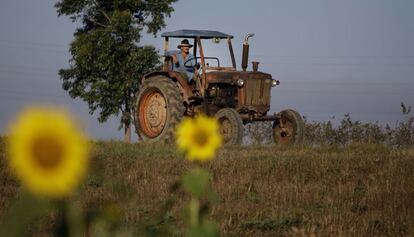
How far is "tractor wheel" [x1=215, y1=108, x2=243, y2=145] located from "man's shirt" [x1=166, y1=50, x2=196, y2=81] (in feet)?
4.19

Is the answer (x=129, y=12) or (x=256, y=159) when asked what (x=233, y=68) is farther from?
(x=129, y=12)

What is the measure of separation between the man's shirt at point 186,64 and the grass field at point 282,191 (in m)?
3.82

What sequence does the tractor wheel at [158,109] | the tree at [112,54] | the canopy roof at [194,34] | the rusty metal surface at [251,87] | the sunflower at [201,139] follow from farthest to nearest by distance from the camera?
the tree at [112,54] < the canopy roof at [194,34] < the rusty metal surface at [251,87] < the tractor wheel at [158,109] < the sunflower at [201,139]

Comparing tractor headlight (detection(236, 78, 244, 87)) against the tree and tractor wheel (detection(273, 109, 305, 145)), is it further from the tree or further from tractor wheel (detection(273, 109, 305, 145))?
the tree

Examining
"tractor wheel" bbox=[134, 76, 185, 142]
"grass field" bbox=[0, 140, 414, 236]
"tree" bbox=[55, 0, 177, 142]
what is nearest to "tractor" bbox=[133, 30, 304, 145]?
"tractor wheel" bbox=[134, 76, 185, 142]

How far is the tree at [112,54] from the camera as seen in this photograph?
26969 millimetres

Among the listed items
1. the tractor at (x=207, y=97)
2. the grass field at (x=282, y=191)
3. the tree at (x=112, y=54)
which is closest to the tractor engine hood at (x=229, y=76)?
the tractor at (x=207, y=97)

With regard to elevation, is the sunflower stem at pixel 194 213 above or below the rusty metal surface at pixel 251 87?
below

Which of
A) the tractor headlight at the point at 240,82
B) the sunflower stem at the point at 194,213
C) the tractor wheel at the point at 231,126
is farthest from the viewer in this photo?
the tractor headlight at the point at 240,82

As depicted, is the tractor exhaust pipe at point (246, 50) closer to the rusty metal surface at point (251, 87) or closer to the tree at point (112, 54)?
the rusty metal surface at point (251, 87)

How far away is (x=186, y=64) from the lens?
47.6 feet

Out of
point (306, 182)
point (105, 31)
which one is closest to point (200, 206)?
point (306, 182)

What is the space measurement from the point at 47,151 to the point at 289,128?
14214 mm

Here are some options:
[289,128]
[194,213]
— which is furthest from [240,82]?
[194,213]
